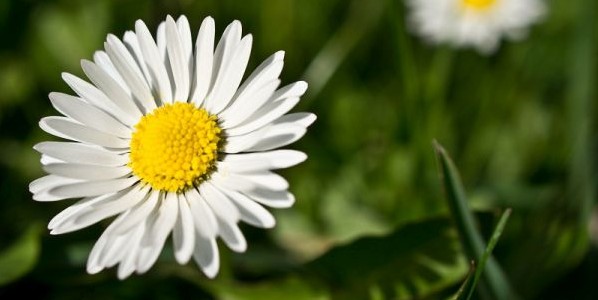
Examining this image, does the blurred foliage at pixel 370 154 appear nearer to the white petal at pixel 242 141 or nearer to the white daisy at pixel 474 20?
the white daisy at pixel 474 20

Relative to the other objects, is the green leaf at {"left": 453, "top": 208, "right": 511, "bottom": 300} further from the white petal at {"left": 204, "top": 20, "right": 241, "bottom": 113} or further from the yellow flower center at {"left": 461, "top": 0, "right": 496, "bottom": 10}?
the yellow flower center at {"left": 461, "top": 0, "right": 496, "bottom": 10}

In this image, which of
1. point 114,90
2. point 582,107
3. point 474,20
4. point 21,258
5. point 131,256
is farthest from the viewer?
point 474,20

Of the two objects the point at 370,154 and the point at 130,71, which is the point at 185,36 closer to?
the point at 130,71

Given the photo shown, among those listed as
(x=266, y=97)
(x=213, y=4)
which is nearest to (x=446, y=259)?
(x=266, y=97)

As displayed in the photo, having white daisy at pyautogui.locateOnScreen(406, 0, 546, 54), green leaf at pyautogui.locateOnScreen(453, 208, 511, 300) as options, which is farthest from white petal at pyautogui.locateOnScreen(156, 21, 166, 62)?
white daisy at pyautogui.locateOnScreen(406, 0, 546, 54)

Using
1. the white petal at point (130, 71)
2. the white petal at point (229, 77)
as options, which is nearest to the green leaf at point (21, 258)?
the white petal at point (130, 71)

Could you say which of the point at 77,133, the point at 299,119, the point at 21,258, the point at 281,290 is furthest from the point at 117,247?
the point at 21,258

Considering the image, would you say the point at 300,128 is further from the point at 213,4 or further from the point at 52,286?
the point at 213,4
